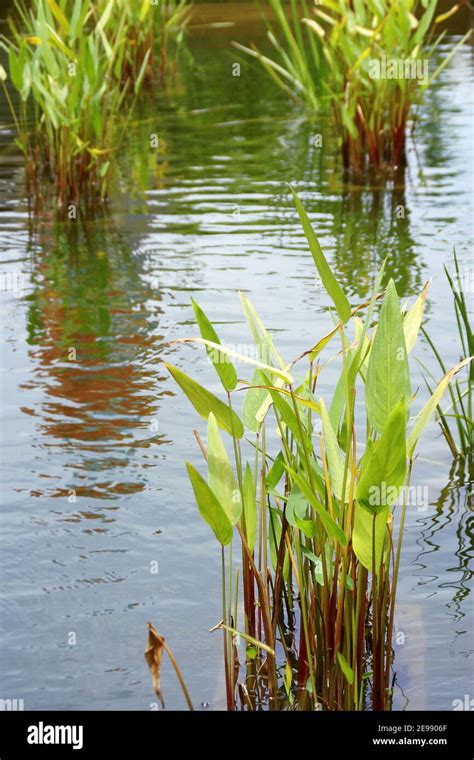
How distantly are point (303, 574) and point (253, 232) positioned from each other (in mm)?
3890

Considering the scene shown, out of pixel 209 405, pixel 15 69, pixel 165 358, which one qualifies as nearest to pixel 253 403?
pixel 209 405

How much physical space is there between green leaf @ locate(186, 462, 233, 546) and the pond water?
0.53 metres

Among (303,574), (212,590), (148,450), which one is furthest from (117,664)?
(148,450)

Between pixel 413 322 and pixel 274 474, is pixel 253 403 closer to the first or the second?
pixel 274 474

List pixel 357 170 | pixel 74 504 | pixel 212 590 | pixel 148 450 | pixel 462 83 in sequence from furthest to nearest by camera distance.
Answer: pixel 462 83 → pixel 357 170 → pixel 148 450 → pixel 74 504 → pixel 212 590

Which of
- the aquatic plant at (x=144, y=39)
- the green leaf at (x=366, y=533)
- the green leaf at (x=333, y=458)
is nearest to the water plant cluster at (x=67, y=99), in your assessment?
the aquatic plant at (x=144, y=39)

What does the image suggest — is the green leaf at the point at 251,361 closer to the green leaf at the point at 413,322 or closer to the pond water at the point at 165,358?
the green leaf at the point at 413,322

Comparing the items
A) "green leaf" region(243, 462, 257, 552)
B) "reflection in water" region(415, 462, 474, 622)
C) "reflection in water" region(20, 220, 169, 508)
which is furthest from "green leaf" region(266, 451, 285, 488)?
"reflection in water" region(20, 220, 169, 508)

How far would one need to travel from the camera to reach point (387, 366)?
209 centimetres

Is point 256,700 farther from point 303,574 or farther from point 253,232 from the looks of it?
point 253,232

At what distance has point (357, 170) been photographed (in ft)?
23.1

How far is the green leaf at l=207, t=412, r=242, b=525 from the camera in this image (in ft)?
7.20

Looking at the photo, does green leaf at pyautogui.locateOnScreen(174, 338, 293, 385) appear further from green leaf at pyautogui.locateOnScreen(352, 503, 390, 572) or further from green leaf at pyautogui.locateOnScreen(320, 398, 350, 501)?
green leaf at pyautogui.locateOnScreen(352, 503, 390, 572)

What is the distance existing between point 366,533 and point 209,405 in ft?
1.30
